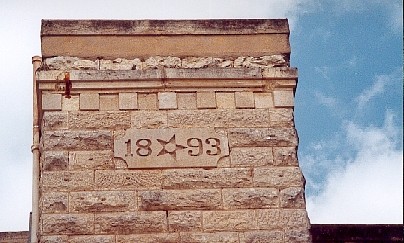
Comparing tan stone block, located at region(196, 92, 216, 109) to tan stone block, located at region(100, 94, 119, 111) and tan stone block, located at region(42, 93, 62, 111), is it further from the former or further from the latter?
tan stone block, located at region(42, 93, 62, 111)

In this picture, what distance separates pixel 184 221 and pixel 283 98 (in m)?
1.69

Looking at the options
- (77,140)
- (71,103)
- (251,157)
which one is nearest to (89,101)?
(71,103)

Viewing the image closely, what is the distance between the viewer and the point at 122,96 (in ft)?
27.0

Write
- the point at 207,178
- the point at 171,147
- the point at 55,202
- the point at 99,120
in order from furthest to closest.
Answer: the point at 99,120 < the point at 171,147 < the point at 207,178 < the point at 55,202

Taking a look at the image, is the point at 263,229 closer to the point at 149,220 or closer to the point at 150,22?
the point at 149,220

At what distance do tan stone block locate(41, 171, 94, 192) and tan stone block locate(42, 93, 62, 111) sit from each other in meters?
0.69

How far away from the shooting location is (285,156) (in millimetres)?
8000

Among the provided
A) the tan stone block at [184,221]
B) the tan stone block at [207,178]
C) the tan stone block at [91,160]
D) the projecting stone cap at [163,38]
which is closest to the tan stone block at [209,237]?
the tan stone block at [184,221]

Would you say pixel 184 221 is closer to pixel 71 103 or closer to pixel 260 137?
pixel 260 137

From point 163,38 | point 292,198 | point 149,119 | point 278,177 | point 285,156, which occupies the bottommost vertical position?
point 292,198

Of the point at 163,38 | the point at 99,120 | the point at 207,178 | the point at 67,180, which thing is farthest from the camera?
the point at 163,38

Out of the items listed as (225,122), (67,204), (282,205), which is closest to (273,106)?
(225,122)

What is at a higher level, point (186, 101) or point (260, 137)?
point (186, 101)

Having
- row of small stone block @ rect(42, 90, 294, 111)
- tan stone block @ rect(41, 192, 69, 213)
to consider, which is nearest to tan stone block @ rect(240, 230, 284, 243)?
row of small stone block @ rect(42, 90, 294, 111)
